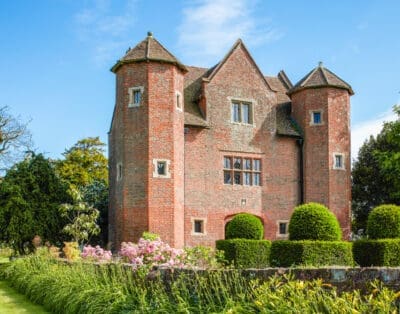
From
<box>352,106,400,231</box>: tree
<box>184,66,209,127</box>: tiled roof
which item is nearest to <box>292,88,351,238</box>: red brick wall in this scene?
<box>352,106,400,231</box>: tree

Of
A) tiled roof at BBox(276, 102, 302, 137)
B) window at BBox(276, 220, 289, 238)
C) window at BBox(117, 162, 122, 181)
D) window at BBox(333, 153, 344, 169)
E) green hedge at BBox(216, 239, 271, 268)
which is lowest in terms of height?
green hedge at BBox(216, 239, 271, 268)

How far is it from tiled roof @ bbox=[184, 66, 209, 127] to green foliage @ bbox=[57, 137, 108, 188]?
17375 mm

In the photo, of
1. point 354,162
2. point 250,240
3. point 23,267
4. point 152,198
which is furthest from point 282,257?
point 354,162

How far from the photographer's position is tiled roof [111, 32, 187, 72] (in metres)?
23.6

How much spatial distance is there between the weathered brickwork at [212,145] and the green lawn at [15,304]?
26.1 feet

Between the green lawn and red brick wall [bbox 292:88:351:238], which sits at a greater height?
red brick wall [bbox 292:88:351:238]

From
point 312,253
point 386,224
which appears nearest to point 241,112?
point 386,224

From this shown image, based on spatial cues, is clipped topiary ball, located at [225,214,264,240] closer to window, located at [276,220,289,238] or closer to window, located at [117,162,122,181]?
window, located at [117,162,122,181]

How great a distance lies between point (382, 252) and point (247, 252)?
4.60 metres

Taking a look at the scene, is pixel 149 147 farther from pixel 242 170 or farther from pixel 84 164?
pixel 84 164

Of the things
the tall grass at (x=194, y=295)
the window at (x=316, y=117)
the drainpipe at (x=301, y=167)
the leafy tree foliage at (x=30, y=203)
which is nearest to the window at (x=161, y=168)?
the leafy tree foliage at (x=30, y=203)

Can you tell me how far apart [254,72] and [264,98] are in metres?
1.38

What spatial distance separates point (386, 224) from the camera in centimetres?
1983

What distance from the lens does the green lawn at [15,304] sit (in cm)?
1176
